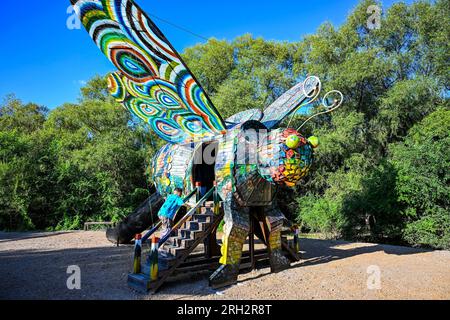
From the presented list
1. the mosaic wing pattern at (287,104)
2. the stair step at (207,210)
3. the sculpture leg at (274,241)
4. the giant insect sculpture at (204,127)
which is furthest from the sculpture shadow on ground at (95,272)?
the mosaic wing pattern at (287,104)

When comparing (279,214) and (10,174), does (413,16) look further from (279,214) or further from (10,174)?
(10,174)

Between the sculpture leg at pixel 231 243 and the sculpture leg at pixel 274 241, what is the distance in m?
0.62

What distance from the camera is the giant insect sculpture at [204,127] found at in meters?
4.87

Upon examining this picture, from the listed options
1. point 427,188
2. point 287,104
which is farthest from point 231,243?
point 427,188

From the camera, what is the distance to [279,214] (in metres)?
6.64

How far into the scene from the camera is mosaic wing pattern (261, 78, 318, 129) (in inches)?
261

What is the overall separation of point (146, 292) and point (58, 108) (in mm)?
21323

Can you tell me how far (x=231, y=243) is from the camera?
567 centimetres

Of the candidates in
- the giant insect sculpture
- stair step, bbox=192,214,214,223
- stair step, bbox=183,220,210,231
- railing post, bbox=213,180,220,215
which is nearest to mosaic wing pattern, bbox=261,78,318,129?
the giant insect sculpture

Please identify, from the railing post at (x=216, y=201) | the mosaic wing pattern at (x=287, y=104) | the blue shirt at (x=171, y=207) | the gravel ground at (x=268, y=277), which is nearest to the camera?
the gravel ground at (x=268, y=277)

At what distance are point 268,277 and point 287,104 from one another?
3.60m

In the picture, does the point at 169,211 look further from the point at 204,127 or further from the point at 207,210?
the point at 204,127

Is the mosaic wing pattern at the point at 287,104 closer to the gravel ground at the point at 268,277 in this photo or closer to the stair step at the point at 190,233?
the stair step at the point at 190,233

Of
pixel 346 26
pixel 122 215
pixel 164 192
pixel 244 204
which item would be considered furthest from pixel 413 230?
pixel 122 215
